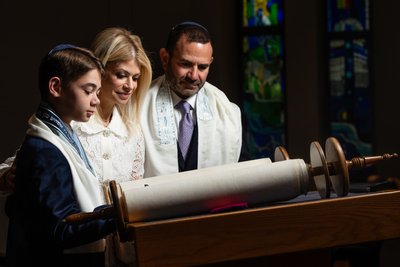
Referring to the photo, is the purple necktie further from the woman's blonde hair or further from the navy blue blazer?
the navy blue blazer

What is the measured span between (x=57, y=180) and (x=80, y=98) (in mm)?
300

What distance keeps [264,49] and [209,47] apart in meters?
3.98

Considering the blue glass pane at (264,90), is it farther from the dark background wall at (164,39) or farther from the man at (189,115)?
the man at (189,115)

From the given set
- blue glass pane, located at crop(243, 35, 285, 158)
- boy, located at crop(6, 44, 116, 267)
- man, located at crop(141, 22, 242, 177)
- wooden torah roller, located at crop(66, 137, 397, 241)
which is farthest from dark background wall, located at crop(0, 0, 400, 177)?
wooden torah roller, located at crop(66, 137, 397, 241)

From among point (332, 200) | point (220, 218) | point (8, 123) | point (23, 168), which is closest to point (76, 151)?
point (23, 168)

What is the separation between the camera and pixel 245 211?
214 cm

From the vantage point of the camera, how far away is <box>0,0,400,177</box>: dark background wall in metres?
7.02

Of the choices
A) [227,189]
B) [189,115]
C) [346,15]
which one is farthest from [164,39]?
[227,189]

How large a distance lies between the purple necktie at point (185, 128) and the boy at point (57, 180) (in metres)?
1.07

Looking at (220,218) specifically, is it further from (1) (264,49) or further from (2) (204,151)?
(1) (264,49)

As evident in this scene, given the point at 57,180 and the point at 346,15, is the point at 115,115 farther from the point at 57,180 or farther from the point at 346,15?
the point at 346,15

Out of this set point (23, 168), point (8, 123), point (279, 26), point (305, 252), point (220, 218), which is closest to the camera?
point (220, 218)

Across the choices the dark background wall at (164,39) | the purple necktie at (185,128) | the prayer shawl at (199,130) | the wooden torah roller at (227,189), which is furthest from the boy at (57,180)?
the dark background wall at (164,39)

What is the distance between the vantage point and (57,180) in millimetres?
2434
